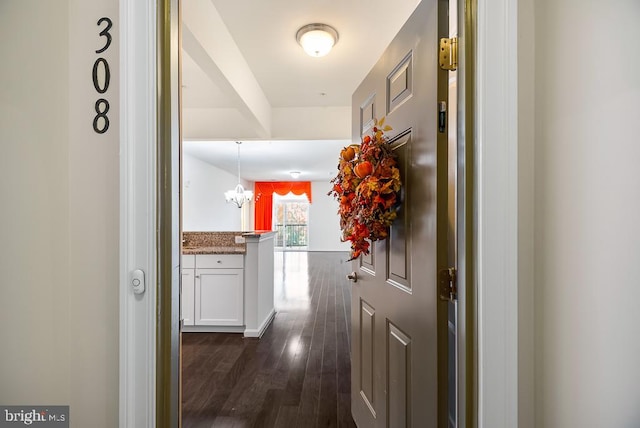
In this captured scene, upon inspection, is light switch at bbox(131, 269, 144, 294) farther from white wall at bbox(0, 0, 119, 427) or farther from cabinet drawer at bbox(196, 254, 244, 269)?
cabinet drawer at bbox(196, 254, 244, 269)

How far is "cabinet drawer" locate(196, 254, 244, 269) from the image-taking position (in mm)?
3318

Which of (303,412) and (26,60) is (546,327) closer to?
(303,412)

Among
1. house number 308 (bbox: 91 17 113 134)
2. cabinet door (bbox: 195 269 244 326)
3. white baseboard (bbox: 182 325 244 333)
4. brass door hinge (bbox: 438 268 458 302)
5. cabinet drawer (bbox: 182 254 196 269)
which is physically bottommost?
white baseboard (bbox: 182 325 244 333)

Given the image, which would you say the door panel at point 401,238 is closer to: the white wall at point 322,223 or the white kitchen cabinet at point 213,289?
the white kitchen cabinet at point 213,289

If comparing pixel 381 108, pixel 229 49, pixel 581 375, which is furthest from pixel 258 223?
pixel 581 375

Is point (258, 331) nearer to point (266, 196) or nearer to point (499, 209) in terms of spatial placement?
point (499, 209)

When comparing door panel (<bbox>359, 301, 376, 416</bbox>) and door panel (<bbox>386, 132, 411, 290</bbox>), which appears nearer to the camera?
door panel (<bbox>386, 132, 411, 290</bbox>)

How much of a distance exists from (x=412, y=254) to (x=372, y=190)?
0.29 metres

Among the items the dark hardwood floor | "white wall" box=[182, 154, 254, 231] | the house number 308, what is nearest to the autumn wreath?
the house number 308

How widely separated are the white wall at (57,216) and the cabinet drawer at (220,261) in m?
2.35

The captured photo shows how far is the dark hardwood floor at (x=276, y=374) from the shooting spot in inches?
73.5

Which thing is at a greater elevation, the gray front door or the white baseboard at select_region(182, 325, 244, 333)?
the gray front door

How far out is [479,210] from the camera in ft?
2.86

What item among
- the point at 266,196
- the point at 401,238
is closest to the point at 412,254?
the point at 401,238
